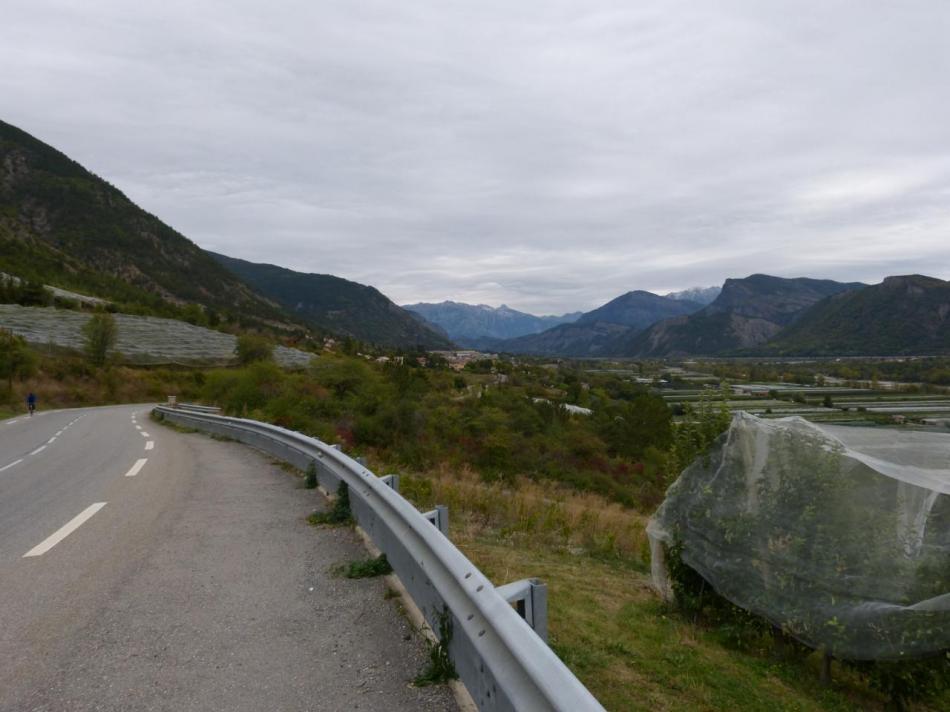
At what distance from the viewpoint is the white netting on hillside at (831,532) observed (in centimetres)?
423

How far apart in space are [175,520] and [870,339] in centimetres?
17054

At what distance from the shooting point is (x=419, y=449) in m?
27.5

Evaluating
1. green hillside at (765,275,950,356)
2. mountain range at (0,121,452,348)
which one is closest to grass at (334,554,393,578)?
mountain range at (0,121,452,348)

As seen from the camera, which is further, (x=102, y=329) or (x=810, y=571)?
(x=102, y=329)

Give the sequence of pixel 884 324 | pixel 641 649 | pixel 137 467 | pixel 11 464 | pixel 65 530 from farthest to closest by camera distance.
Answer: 1. pixel 884 324
2. pixel 11 464
3. pixel 137 467
4. pixel 65 530
5. pixel 641 649

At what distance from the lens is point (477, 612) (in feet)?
9.24

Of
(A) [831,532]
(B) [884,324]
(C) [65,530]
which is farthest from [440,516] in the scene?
(B) [884,324]

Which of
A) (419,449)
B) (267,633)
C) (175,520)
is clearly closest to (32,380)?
(419,449)

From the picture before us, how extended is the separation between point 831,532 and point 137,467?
37.5ft

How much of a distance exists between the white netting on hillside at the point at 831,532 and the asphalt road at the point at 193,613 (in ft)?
10.6

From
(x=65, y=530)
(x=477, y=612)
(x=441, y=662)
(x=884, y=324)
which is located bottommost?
(x=65, y=530)

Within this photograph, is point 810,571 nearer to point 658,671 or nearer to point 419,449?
point 658,671

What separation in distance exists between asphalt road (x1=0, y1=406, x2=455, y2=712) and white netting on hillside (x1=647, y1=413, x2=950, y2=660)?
323 cm

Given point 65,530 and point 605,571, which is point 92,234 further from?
point 605,571
